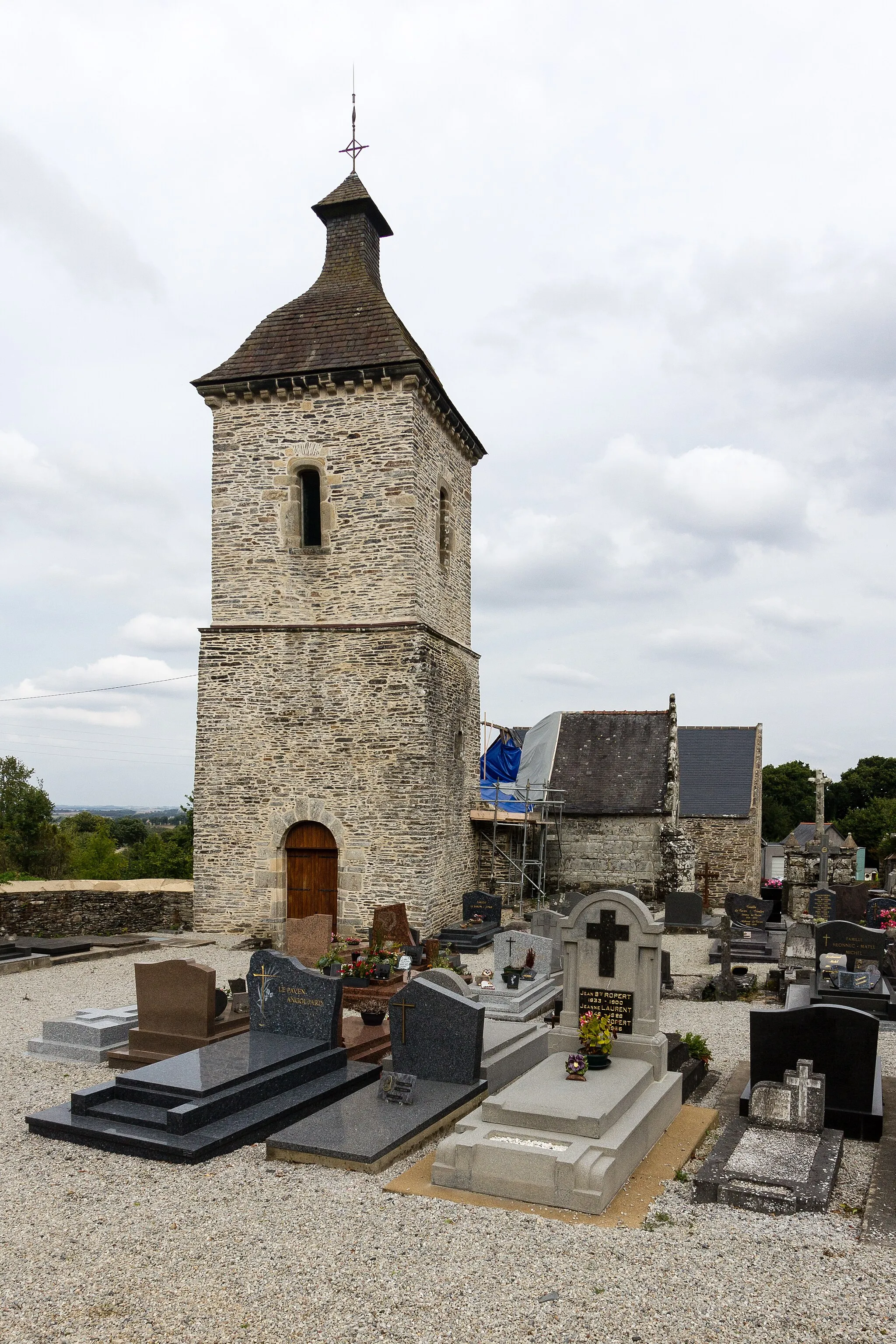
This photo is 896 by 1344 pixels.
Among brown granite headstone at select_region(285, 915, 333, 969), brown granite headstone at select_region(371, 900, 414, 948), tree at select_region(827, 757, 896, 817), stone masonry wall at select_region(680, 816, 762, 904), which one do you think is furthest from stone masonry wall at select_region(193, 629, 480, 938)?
tree at select_region(827, 757, 896, 817)

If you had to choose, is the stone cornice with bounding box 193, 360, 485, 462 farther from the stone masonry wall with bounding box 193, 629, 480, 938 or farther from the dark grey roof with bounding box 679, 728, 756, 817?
the dark grey roof with bounding box 679, 728, 756, 817

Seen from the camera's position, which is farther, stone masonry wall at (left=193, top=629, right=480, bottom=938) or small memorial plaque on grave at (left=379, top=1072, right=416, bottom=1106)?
stone masonry wall at (left=193, top=629, right=480, bottom=938)

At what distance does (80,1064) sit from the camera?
31.1 ft

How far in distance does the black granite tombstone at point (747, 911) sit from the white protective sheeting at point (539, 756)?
262 inches

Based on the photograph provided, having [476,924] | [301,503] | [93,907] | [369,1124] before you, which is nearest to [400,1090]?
[369,1124]

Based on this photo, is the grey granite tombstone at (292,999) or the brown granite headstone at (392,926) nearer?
the grey granite tombstone at (292,999)

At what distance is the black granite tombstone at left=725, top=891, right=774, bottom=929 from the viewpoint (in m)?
17.7

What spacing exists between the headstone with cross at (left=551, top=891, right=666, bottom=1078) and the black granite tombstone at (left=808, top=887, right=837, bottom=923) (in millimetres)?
10265

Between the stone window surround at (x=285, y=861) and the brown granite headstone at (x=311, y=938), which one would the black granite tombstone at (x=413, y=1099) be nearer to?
the brown granite headstone at (x=311, y=938)

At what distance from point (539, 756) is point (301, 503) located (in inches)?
423

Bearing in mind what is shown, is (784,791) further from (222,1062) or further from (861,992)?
(222,1062)

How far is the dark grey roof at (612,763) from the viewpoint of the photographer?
76.3 ft

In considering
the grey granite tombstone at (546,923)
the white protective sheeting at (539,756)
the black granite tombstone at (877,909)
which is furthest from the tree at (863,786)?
the grey granite tombstone at (546,923)

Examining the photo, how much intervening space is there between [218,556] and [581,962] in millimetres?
11901
